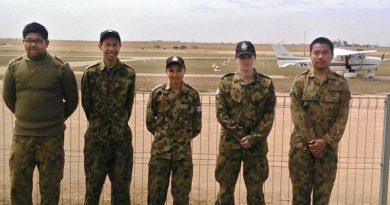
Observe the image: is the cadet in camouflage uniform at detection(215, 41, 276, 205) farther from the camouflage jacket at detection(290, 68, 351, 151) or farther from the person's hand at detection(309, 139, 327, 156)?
the person's hand at detection(309, 139, 327, 156)

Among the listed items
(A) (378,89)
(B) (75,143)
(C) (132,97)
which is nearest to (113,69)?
(C) (132,97)

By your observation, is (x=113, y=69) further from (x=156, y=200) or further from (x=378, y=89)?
(x=378, y=89)

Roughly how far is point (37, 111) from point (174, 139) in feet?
4.40

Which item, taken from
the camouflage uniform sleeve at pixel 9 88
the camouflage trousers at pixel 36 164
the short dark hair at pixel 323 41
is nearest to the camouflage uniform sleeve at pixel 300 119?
the short dark hair at pixel 323 41

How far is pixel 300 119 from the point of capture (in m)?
4.50

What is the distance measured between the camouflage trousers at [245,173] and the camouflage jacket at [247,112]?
89 millimetres

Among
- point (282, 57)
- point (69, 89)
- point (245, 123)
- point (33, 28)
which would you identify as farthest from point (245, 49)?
point (282, 57)

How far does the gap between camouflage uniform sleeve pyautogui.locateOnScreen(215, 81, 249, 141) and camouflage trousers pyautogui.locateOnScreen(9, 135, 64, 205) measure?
1.60m

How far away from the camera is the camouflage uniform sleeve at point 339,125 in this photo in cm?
444

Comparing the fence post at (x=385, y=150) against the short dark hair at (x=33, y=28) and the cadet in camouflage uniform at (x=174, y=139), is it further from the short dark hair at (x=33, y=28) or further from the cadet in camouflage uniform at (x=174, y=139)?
the short dark hair at (x=33, y=28)

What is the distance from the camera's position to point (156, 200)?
4645 mm

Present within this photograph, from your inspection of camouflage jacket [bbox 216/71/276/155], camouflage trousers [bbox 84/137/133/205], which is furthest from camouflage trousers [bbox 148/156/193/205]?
camouflage jacket [bbox 216/71/276/155]

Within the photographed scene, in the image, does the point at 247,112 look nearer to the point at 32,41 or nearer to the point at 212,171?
the point at 32,41

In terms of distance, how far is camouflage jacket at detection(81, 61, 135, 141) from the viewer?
4.57 meters
